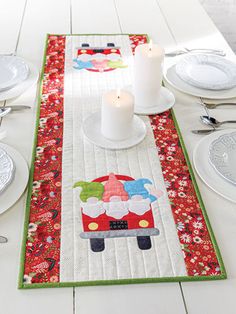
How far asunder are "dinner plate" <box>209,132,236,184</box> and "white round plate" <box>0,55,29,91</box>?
1.82 ft

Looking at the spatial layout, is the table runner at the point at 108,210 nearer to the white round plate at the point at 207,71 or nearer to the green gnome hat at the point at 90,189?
the green gnome hat at the point at 90,189

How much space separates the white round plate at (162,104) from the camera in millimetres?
1062

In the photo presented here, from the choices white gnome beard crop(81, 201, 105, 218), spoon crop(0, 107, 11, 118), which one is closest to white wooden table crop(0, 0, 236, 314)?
spoon crop(0, 107, 11, 118)

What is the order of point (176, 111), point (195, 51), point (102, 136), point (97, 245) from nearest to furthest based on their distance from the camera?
point (97, 245) < point (102, 136) < point (176, 111) < point (195, 51)

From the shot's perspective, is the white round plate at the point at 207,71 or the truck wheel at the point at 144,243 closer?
the truck wheel at the point at 144,243

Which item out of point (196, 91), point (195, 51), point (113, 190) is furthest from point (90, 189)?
point (195, 51)

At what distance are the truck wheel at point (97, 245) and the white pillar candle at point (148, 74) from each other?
445mm

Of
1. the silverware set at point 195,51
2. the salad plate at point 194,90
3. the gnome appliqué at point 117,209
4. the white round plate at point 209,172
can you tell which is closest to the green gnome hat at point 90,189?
the gnome appliqué at point 117,209

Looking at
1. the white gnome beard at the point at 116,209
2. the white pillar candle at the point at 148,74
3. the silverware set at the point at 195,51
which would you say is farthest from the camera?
the silverware set at the point at 195,51

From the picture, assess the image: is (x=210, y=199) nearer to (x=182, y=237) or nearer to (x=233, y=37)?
(x=182, y=237)

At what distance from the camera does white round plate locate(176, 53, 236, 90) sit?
1.16 metres

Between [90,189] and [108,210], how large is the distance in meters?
0.07

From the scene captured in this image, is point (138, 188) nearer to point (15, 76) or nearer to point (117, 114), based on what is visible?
point (117, 114)

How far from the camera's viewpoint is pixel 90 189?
0.84 m
